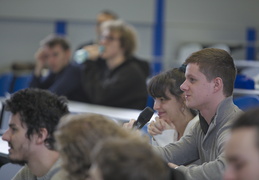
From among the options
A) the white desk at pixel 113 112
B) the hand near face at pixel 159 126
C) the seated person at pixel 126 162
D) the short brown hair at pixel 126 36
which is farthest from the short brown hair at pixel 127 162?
the short brown hair at pixel 126 36

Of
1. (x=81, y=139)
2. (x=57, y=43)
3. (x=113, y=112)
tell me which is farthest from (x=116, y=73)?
(x=81, y=139)

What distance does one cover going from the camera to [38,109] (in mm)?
1908

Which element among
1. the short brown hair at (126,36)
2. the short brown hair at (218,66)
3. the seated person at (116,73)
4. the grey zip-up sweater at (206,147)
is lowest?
the seated person at (116,73)

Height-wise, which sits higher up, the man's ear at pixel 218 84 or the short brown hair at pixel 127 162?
the short brown hair at pixel 127 162

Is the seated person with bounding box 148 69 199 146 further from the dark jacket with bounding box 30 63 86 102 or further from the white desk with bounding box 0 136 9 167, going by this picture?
the dark jacket with bounding box 30 63 86 102

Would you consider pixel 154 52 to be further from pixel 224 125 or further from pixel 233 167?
pixel 233 167

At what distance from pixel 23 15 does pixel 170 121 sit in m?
7.00

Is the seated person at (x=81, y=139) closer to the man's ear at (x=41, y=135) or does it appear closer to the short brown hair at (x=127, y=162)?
the short brown hair at (x=127, y=162)

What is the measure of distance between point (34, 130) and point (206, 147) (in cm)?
68

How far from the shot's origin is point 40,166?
5.91 ft

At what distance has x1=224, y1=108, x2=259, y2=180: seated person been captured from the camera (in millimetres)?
990

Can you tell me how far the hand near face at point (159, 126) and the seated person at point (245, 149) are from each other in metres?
1.34

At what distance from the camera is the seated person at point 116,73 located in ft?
14.2

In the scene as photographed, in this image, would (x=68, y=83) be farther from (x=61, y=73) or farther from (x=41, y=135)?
(x=41, y=135)
